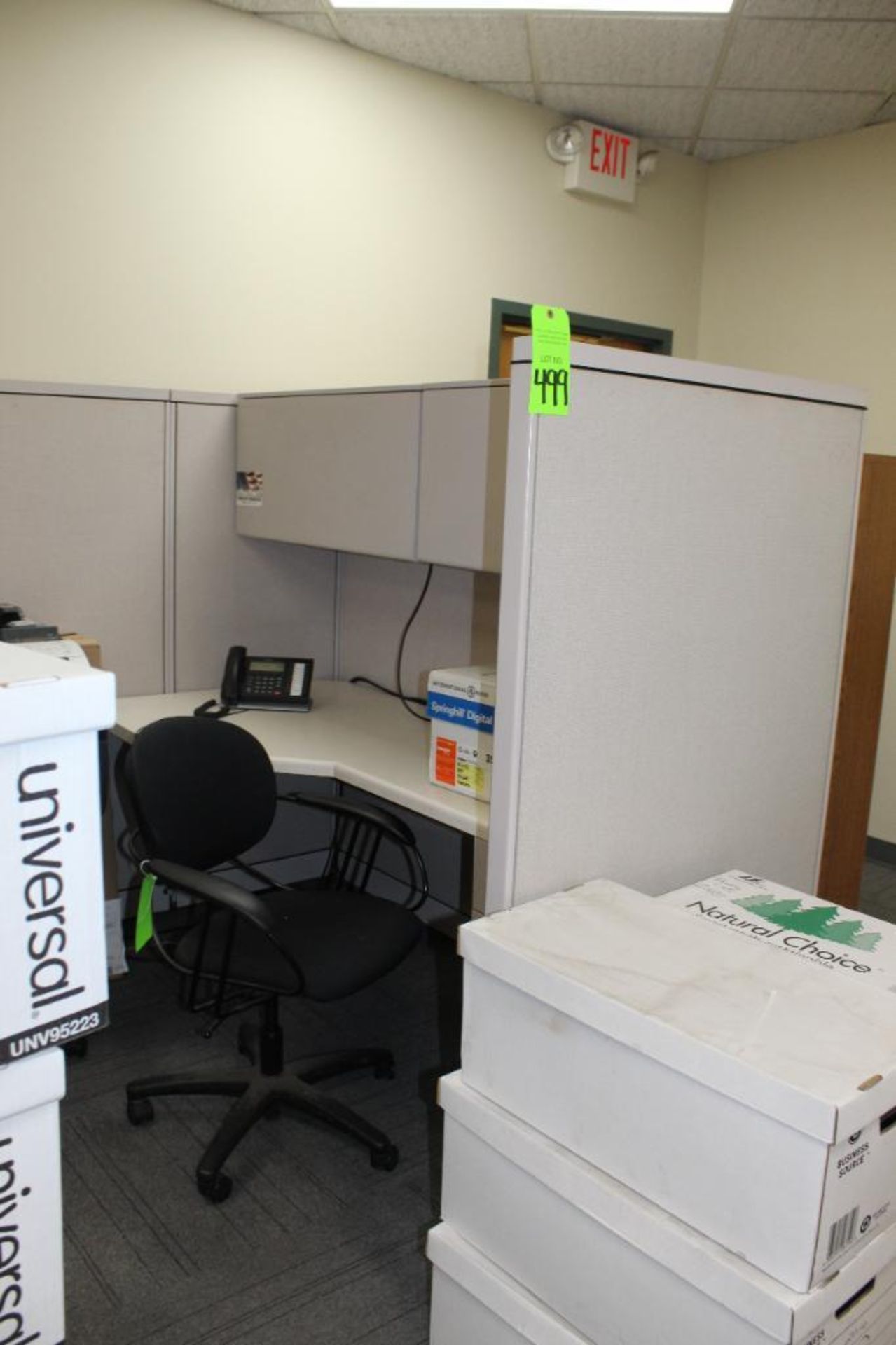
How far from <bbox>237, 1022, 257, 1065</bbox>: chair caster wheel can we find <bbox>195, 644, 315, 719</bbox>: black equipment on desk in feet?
2.57

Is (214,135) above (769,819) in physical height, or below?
above

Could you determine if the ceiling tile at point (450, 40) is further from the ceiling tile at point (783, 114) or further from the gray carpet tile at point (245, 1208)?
the gray carpet tile at point (245, 1208)

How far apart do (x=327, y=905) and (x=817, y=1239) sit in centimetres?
133

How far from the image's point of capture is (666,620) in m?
1.45

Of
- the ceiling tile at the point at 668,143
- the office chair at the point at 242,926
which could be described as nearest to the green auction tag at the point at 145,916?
the office chair at the point at 242,926

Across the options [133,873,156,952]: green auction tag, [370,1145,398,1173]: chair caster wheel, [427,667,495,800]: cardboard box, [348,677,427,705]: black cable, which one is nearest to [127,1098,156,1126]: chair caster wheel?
[133,873,156,952]: green auction tag

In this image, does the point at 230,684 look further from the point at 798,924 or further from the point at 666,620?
the point at 798,924

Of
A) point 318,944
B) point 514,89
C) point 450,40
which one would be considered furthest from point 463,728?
point 514,89

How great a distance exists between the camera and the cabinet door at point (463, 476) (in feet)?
6.67

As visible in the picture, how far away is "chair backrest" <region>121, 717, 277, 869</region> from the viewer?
1.99 metres

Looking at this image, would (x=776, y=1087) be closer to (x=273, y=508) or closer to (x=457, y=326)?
(x=273, y=508)

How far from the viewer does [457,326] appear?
13.1 ft

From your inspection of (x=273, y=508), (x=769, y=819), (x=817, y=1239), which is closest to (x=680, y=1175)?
(x=817, y=1239)

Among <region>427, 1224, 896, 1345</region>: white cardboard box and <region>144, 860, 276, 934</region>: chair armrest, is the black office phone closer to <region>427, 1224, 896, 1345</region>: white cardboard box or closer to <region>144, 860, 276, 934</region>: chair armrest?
<region>144, 860, 276, 934</region>: chair armrest
